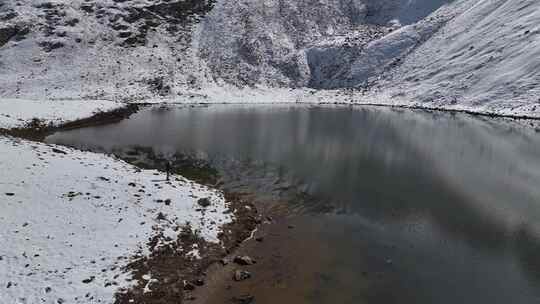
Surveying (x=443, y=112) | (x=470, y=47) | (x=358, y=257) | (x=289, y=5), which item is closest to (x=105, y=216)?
(x=358, y=257)

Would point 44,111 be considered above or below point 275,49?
below

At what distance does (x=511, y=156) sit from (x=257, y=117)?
112ft

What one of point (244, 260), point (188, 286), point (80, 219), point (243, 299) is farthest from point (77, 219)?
point (243, 299)

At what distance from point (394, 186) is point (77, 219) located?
20216mm

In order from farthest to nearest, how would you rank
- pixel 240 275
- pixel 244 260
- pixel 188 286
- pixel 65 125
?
pixel 65 125
pixel 244 260
pixel 240 275
pixel 188 286

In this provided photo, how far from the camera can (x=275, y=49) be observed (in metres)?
98.1

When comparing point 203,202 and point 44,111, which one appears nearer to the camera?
point 203,202

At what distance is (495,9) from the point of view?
264 ft

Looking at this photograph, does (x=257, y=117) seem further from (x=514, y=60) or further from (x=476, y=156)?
(x=514, y=60)

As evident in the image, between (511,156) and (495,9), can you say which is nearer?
(511,156)

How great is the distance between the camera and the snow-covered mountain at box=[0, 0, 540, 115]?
70688 mm

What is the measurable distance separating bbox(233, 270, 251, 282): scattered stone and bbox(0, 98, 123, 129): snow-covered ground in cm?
3400

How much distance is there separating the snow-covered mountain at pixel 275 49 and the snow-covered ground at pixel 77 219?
5410cm

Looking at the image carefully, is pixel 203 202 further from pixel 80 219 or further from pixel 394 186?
pixel 394 186
